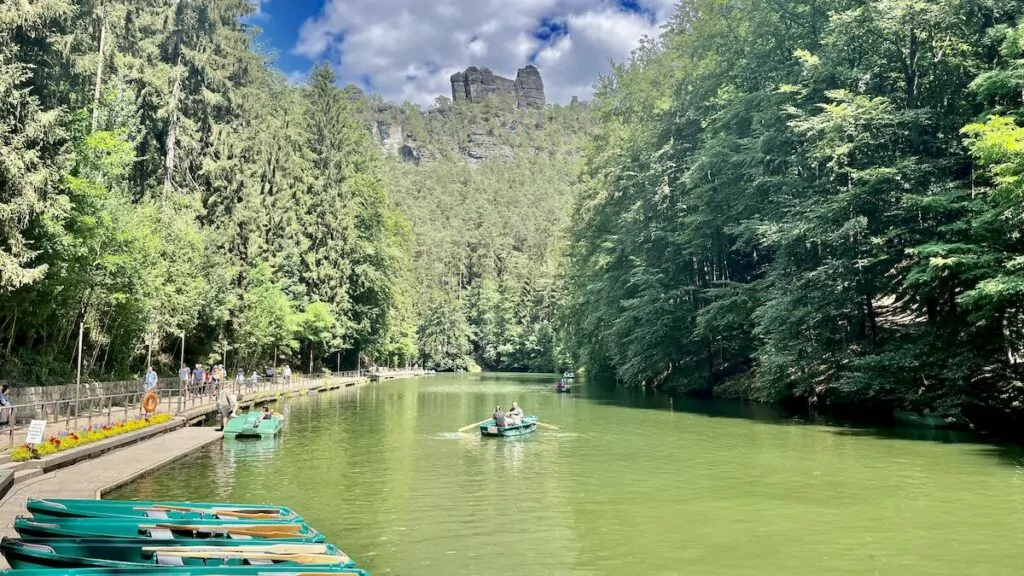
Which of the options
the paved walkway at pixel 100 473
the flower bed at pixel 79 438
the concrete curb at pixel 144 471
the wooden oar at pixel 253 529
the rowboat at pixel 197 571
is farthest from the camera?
the flower bed at pixel 79 438

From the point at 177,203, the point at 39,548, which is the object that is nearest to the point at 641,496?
the point at 39,548

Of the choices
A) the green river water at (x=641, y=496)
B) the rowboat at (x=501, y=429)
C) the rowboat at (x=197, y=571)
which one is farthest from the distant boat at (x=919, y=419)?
the rowboat at (x=197, y=571)

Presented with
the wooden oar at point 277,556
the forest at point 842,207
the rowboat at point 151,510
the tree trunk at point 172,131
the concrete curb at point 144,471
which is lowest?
the concrete curb at point 144,471

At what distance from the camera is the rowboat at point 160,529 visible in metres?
8.75

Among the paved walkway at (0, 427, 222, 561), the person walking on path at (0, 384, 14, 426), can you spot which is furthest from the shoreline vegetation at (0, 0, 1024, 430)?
the paved walkway at (0, 427, 222, 561)

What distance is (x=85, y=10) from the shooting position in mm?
24422

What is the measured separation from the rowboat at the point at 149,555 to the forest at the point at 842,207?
59.7 feet

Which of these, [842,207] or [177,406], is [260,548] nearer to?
[177,406]

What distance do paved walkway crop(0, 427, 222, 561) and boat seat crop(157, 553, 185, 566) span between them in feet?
Answer: 10.4

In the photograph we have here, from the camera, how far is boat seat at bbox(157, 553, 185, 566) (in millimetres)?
7855

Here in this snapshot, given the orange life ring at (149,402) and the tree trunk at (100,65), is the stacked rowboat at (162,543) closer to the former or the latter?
the orange life ring at (149,402)

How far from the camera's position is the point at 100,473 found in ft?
49.3

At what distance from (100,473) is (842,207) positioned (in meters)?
24.3

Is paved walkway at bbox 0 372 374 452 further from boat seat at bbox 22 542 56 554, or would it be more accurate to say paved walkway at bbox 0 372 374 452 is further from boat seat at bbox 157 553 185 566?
boat seat at bbox 157 553 185 566
